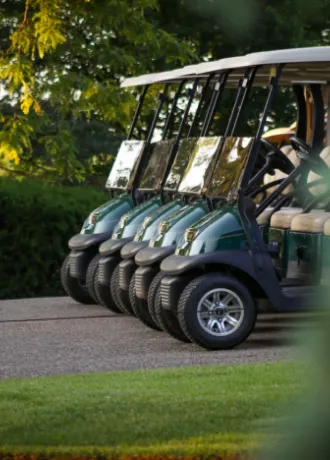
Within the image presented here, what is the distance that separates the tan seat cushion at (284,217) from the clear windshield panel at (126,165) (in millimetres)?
2091

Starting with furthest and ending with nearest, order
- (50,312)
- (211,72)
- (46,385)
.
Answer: (50,312) < (211,72) < (46,385)

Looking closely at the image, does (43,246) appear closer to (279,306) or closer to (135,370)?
(279,306)

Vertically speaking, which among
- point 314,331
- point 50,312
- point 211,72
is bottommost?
point 50,312

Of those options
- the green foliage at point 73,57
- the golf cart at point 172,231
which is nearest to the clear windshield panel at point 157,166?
the golf cart at point 172,231

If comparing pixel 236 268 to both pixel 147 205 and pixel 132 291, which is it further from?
pixel 147 205

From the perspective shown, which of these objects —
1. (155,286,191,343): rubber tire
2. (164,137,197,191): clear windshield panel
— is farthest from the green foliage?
(155,286,191,343): rubber tire

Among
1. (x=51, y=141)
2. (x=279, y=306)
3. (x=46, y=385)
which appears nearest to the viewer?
(x=46, y=385)

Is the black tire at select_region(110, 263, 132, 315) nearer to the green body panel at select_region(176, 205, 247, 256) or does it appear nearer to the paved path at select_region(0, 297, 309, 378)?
the paved path at select_region(0, 297, 309, 378)

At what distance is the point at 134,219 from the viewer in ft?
34.9

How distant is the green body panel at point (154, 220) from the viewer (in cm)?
987

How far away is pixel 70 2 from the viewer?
48.9ft

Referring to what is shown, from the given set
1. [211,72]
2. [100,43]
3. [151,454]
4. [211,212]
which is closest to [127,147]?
[211,72]

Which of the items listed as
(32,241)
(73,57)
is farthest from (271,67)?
(73,57)

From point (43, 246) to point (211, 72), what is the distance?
4580 millimetres
